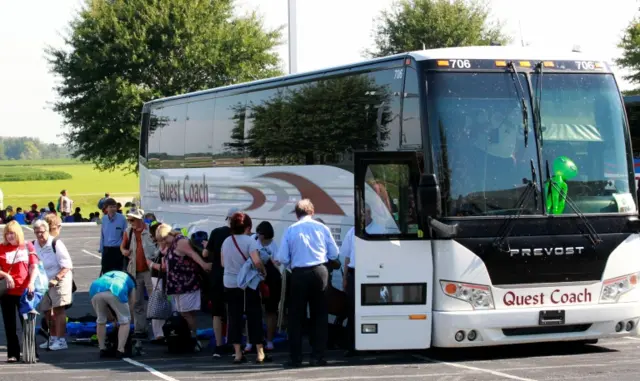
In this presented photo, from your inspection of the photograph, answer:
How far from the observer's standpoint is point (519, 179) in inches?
481

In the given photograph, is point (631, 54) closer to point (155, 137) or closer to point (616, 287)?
point (155, 137)

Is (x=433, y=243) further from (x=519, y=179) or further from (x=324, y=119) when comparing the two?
(x=324, y=119)

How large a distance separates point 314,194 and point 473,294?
4064 millimetres

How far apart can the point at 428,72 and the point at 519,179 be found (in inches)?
58.6

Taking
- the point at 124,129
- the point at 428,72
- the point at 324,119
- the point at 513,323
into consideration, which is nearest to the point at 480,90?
the point at 428,72

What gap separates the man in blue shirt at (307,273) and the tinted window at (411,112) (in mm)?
1376

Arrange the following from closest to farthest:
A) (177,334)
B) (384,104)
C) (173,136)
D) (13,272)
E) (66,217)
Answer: (13,272)
(177,334)
(384,104)
(173,136)
(66,217)

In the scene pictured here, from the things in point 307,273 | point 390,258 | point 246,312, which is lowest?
point 246,312

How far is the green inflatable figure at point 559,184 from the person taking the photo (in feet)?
40.2

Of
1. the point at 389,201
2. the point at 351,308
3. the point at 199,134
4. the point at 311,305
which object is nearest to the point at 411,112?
the point at 389,201

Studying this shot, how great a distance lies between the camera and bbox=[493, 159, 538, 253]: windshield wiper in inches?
474

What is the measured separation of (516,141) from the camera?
40.5 feet

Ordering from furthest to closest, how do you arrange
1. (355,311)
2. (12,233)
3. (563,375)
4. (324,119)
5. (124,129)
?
1. (124,129)
2. (324,119)
3. (12,233)
4. (355,311)
5. (563,375)

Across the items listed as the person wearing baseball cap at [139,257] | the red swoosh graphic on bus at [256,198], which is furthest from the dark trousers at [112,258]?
the red swoosh graphic on bus at [256,198]
